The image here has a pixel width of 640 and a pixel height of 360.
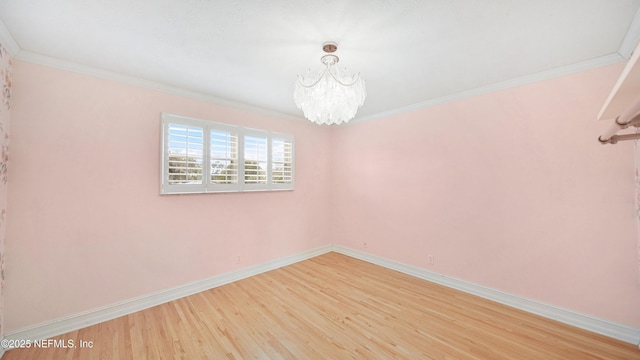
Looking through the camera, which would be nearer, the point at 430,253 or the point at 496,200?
the point at 496,200

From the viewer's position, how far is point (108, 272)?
7.46 ft

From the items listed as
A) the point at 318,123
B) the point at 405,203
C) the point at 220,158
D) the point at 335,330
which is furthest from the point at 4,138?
the point at 405,203

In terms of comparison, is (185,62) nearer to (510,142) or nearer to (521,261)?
(510,142)

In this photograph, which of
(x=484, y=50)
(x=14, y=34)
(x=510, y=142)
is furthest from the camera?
(x=510, y=142)

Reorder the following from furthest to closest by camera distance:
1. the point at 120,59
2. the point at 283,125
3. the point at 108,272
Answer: the point at 283,125, the point at 108,272, the point at 120,59

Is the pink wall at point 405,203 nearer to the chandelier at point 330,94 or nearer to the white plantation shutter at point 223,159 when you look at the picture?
the white plantation shutter at point 223,159

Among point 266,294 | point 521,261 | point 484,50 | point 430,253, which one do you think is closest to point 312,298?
point 266,294

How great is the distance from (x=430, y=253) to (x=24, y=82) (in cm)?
455

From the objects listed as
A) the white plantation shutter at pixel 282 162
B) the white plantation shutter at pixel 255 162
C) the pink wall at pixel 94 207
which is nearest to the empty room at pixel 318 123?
the pink wall at pixel 94 207

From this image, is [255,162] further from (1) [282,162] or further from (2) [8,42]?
(2) [8,42]

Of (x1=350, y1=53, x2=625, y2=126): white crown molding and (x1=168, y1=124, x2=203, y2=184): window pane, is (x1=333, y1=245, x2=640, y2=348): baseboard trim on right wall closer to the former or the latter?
(x1=350, y1=53, x2=625, y2=126): white crown molding

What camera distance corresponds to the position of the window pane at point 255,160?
3.31m

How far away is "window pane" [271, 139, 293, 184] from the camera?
3.62 metres

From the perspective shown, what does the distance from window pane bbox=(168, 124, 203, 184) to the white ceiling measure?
56cm
